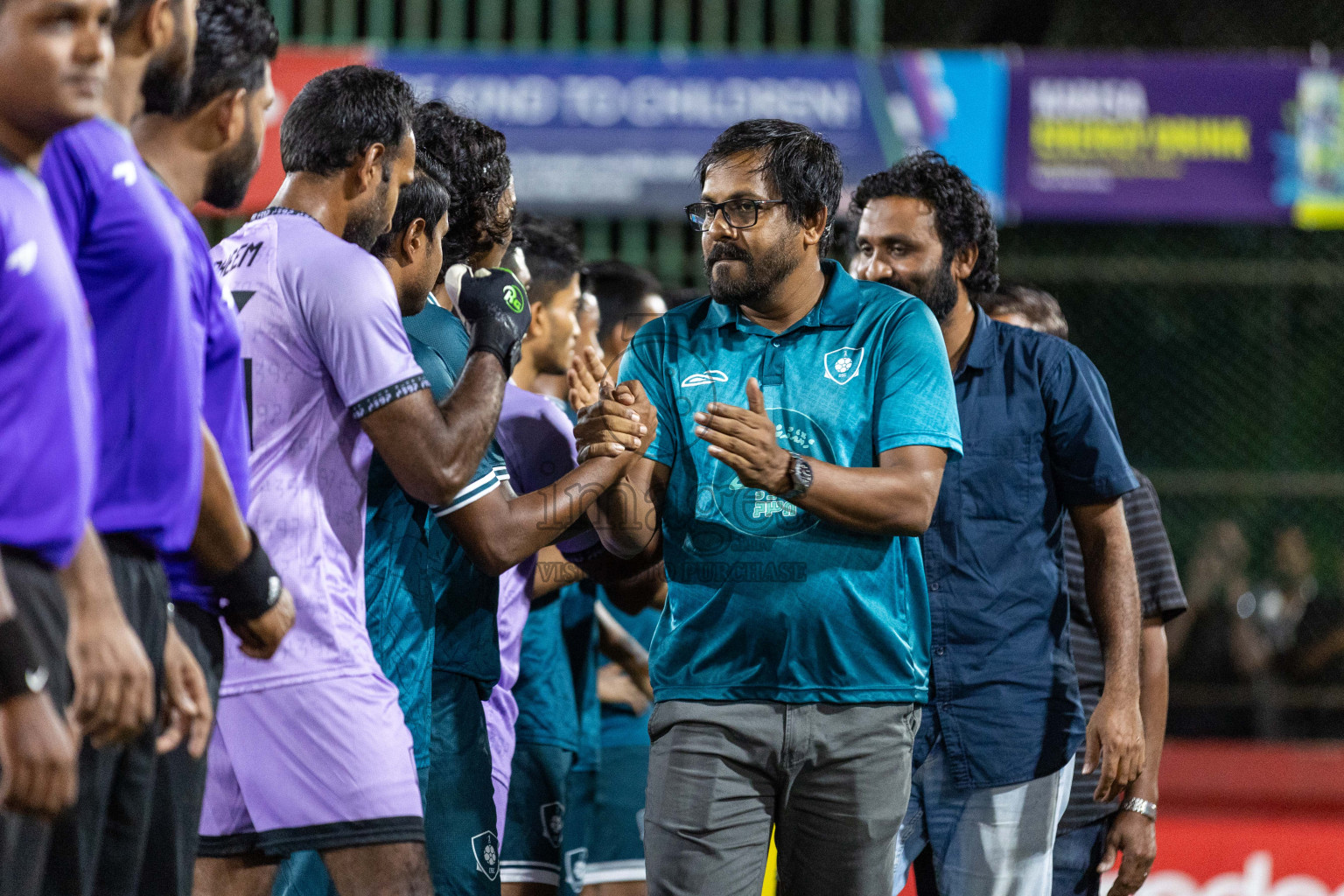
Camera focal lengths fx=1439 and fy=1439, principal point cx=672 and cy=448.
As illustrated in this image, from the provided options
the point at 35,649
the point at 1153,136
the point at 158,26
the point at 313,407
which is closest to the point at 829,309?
the point at 313,407

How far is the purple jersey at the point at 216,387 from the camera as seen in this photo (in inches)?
90.7

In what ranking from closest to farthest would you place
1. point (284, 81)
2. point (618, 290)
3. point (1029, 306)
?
point (1029, 306)
point (618, 290)
point (284, 81)

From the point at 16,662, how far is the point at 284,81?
7.75 metres

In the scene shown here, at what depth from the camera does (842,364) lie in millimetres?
3041

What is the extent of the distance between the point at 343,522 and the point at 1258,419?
11735 millimetres

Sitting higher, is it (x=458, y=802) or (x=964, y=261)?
(x=964, y=261)

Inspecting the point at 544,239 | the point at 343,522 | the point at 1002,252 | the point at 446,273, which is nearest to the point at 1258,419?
the point at 1002,252

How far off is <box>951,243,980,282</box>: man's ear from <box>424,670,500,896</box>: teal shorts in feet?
5.67

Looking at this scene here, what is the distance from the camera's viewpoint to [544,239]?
4684 mm

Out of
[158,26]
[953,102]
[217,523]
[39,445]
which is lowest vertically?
[217,523]

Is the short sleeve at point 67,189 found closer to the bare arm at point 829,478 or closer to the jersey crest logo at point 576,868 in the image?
the bare arm at point 829,478

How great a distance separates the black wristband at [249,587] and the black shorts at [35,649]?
0.46 metres

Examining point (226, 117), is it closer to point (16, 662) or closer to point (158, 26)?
point (158, 26)

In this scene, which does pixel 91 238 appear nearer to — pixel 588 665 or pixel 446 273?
pixel 446 273
